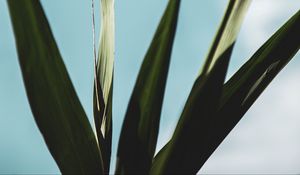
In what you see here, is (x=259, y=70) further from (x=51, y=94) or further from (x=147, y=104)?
(x=51, y=94)

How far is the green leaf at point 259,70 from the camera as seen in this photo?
1.92ft

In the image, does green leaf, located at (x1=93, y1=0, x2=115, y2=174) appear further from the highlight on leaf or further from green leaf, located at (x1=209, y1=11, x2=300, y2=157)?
green leaf, located at (x1=209, y1=11, x2=300, y2=157)

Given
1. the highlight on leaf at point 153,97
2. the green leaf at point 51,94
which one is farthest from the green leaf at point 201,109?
the green leaf at point 51,94

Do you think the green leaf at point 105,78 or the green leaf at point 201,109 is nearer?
the green leaf at point 201,109

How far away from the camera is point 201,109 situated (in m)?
0.55

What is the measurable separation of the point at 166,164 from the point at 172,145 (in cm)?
3

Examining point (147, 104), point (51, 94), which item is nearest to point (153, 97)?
point (147, 104)

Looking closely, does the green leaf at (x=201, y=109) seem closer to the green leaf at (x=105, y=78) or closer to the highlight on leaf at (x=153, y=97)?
the highlight on leaf at (x=153, y=97)

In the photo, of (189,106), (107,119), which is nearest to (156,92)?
(189,106)

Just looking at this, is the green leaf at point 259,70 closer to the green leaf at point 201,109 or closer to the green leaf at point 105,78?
the green leaf at point 201,109

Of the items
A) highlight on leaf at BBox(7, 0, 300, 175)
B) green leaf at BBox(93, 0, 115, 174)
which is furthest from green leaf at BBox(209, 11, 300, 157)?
green leaf at BBox(93, 0, 115, 174)

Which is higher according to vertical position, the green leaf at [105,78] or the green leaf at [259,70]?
the green leaf at [259,70]

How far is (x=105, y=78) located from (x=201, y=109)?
0.79 ft

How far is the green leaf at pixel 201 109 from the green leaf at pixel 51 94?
102 millimetres
